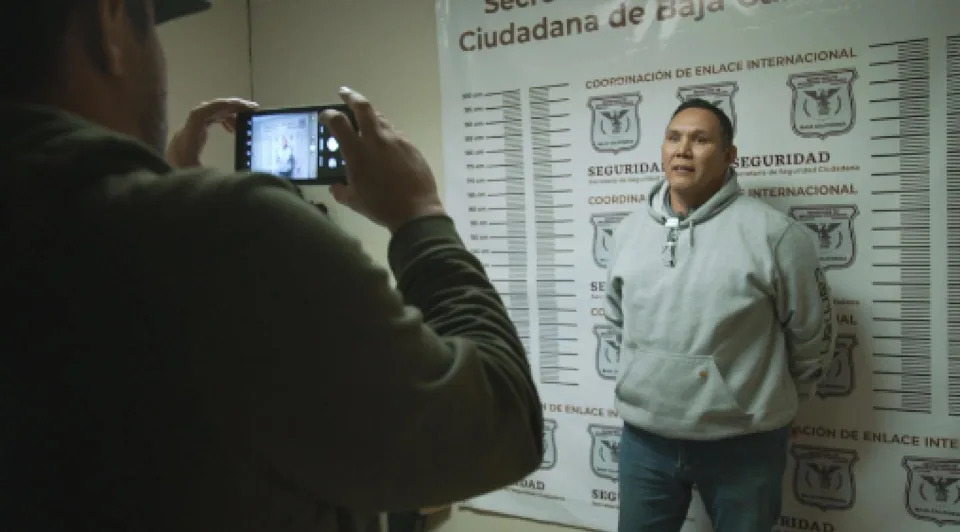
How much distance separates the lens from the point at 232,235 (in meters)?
0.41

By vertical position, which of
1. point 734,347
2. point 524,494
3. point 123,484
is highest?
point 123,484

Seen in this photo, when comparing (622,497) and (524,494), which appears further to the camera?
(524,494)

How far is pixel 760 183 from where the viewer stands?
1970 mm

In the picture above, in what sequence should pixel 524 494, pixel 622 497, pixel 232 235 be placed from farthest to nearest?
pixel 524 494, pixel 622 497, pixel 232 235

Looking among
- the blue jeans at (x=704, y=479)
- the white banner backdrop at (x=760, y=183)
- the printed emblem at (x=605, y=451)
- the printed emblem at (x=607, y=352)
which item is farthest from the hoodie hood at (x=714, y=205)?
the printed emblem at (x=605, y=451)

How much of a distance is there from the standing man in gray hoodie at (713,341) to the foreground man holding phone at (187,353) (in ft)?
4.69

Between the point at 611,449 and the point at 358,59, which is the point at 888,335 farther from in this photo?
the point at 358,59

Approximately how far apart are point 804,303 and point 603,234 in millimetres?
648

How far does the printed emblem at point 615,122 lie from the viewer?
2109mm

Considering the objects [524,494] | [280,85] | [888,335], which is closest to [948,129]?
[888,335]

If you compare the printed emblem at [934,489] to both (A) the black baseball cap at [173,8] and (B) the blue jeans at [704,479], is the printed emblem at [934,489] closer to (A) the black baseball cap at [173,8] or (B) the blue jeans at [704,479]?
(B) the blue jeans at [704,479]

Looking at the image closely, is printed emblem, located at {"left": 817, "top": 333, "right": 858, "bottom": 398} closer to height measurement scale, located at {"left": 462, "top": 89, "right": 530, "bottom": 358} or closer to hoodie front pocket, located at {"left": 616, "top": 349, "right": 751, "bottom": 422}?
hoodie front pocket, located at {"left": 616, "top": 349, "right": 751, "bottom": 422}

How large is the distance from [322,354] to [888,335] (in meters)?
1.86

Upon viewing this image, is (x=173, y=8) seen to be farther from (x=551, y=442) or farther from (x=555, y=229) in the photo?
(x=551, y=442)
